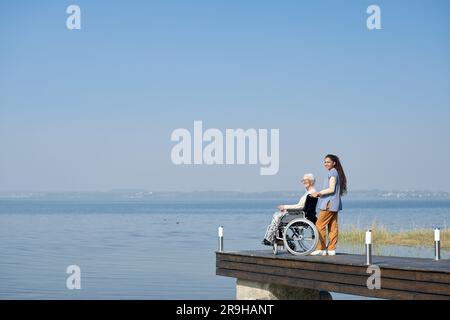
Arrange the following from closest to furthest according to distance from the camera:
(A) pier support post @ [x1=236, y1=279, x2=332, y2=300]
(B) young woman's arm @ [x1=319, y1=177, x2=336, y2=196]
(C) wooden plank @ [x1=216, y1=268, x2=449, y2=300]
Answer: (C) wooden plank @ [x1=216, y1=268, x2=449, y2=300]
(B) young woman's arm @ [x1=319, y1=177, x2=336, y2=196]
(A) pier support post @ [x1=236, y1=279, x2=332, y2=300]

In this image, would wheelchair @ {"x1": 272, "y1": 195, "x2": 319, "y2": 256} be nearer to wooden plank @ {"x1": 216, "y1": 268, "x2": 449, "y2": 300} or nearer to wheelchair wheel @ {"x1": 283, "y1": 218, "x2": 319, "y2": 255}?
wheelchair wheel @ {"x1": 283, "y1": 218, "x2": 319, "y2": 255}

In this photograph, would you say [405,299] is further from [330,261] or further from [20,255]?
[20,255]

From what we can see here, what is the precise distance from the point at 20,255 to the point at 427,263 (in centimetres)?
2840

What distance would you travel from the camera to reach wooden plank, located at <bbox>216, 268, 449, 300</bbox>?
1163 centimetres

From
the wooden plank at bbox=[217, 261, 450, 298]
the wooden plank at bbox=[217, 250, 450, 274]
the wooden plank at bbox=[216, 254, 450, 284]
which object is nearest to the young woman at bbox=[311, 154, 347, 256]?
the wooden plank at bbox=[217, 250, 450, 274]

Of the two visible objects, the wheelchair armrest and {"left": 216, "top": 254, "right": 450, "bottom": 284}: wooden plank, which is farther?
the wheelchair armrest

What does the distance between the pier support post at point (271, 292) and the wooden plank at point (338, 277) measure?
1.13 feet

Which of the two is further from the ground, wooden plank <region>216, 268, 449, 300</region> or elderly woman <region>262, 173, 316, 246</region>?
elderly woman <region>262, 173, 316, 246</region>

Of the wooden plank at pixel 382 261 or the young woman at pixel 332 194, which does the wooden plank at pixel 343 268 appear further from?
the young woman at pixel 332 194

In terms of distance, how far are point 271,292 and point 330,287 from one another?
77.7 inches

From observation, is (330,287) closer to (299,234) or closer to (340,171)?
(299,234)

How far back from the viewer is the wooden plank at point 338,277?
444 inches

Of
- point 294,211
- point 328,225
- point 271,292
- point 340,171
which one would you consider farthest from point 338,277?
point 271,292
